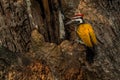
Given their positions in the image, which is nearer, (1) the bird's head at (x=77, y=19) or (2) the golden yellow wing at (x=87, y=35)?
(2) the golden yellow wing at (x=87, y=35)

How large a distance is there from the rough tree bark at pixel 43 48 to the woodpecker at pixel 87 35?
109 millimetres

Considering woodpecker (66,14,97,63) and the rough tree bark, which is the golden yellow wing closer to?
woodpecker (66,14,97,63)

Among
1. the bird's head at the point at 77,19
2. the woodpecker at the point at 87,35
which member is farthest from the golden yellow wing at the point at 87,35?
the bird's head at the point at 77,19

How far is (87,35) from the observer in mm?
6266

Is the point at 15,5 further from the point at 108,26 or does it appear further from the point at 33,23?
the point at 108,26

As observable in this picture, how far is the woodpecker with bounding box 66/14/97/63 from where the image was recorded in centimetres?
617

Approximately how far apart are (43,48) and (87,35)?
37.4 inches

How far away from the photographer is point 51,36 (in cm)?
614

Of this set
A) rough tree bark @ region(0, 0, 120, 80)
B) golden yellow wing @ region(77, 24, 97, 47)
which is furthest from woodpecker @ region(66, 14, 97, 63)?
rough tree bark @ region(0, 0, 120, 80)

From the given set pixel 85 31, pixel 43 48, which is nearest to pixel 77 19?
pixel 85 31

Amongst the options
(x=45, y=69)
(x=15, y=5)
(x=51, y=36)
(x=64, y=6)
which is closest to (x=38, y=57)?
(x=45, y=69)

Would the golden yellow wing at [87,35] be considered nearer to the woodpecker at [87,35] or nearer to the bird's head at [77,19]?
the woodpecker at [87,35]

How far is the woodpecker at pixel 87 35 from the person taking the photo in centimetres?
617

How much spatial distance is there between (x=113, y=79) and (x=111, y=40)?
932 mm
